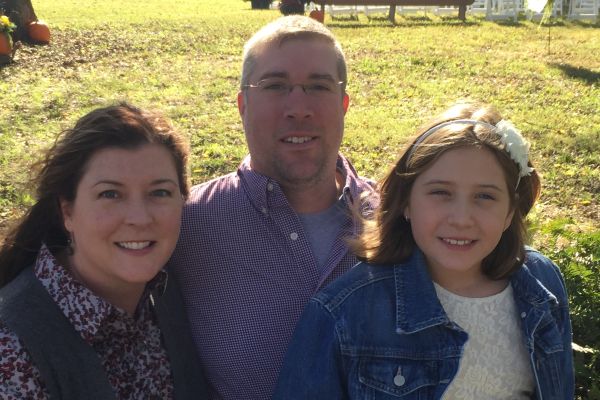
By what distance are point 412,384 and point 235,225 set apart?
102 centimetres

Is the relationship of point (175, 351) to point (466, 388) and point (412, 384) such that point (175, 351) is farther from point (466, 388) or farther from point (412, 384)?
point (466, 388)

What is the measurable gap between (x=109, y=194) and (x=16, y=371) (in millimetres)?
646

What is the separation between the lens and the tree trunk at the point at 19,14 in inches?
512

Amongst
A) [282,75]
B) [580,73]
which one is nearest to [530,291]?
[282,75]

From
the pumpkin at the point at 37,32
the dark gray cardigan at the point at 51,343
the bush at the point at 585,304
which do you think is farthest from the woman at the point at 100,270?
the pumpkin at the point at 37,32

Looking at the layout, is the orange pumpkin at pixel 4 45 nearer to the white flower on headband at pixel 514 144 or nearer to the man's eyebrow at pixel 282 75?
the man's eyebrow at pixel 282 75

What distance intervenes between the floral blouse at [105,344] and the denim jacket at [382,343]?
46 cm

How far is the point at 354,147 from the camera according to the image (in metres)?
7.86

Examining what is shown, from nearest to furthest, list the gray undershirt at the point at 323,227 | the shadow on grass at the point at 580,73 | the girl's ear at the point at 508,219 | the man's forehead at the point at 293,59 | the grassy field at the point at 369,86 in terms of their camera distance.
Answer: the girl's ear at the point at 508,219 → the gray undershirt at the point at 323,227 → the man's forehead at the point at 293,59 → the grassy field at the point at 369,86 → the shadow on grass at the point at 580,73

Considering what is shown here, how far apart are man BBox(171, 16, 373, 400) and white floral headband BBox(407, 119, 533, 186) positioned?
623 mm

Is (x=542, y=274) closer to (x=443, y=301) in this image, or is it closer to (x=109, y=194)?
(x=443, y=301)

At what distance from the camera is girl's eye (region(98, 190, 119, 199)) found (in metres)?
2.34

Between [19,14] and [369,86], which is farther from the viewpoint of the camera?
[19,14]

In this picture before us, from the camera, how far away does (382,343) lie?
7.63ft
